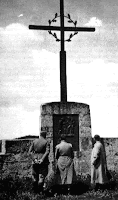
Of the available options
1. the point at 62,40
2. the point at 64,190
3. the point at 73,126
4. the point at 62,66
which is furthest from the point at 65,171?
the point at 62,40

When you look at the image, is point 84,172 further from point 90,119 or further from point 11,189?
point 11,189

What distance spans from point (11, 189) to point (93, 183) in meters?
2.13

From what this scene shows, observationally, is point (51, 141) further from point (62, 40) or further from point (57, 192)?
point (62, 40)

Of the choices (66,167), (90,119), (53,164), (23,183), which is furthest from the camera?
(90,119)

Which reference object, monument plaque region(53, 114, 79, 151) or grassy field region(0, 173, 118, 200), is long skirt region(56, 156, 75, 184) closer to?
grassy field region(0, 173, 118, 200)

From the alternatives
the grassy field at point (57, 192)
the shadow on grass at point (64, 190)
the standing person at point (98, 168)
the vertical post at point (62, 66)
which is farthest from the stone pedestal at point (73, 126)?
the standing person at point (98, 168)

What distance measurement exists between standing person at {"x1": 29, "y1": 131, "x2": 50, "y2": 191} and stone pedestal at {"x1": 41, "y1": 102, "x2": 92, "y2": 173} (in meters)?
1.91

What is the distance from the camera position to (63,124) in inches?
364

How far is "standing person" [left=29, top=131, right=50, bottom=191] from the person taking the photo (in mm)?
6969

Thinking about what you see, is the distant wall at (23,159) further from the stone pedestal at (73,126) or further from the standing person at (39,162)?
the standing person at (39,162)

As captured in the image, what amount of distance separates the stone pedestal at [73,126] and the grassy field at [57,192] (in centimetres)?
113

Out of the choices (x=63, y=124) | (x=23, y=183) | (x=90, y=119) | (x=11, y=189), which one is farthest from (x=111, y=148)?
(x=11, y=189)

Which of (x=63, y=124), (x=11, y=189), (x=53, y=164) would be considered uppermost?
(x=63, y=124)

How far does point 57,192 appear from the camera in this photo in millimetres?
7145
